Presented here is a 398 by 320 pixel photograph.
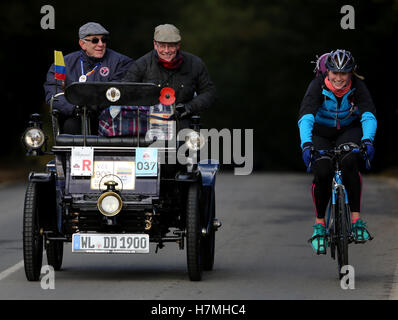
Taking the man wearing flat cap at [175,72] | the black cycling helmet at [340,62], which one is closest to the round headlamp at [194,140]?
the man wearing flat cap at [175,72]

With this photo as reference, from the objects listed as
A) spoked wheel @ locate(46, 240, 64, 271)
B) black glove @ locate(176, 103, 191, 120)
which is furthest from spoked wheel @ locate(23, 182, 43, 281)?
black glove @ locate(176, 103, 191, 120)

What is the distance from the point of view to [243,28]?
65.5 meters

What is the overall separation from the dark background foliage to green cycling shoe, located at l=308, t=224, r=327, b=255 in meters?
19.0

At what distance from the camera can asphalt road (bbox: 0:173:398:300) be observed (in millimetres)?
10172

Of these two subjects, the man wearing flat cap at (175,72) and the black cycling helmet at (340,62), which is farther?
the man wearing flat cap at (175,72)

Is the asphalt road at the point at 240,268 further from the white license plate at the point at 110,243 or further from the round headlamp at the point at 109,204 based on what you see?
the round headlamp at the point at 109,204

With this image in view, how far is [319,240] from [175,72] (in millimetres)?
2130

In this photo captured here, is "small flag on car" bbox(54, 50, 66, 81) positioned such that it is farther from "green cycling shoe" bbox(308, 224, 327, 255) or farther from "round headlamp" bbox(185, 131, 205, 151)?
"green cycling shoe" bbox(308, 224, 327, 255)

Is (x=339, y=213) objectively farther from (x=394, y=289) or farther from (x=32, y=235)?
(x=32, y=235)

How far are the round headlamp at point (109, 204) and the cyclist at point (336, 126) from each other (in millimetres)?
1727

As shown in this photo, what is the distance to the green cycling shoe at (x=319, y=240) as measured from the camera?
434 inches

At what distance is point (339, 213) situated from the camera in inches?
429
